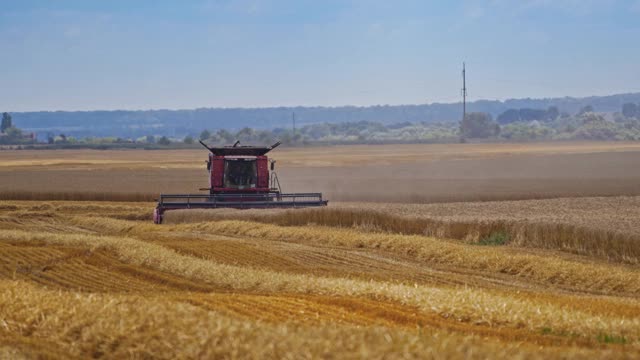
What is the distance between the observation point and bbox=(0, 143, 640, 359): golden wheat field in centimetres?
949

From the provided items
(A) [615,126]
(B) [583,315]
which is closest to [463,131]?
(A) [615,126]

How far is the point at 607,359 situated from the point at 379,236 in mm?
18860

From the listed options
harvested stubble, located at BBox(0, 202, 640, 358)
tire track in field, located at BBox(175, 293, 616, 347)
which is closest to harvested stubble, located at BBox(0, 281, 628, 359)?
harvested stubble, located at BBox(0, 202, 640, 358)

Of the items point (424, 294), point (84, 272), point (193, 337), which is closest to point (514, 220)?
point (84, 272)

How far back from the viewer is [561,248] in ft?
84.4

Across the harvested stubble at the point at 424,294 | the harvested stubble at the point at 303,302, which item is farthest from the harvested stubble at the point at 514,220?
the harvested stubble at the point at 424,294

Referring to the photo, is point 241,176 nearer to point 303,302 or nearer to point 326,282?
point 326,282

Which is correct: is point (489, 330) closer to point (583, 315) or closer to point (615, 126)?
point (583, 315)

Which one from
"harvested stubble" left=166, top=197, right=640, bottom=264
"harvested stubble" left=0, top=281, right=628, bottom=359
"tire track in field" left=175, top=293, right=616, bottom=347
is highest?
"harvested stubble" left=0, top=281, right=628, bottom=359

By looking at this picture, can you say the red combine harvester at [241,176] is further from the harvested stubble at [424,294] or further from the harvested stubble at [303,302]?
the harvested stubble at [424,294]

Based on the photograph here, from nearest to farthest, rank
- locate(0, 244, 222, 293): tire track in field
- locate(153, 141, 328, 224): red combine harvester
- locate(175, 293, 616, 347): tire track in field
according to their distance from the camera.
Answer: locate(175, 293, 616, 347): tire track in field < locate(0, 244, 222, 293): tire track in field < locate(153, 141, 328, 224): red combine harvester

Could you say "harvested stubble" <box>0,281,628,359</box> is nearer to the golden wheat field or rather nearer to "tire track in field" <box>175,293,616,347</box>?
the golden wheat field

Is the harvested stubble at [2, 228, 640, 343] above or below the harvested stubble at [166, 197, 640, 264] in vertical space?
above

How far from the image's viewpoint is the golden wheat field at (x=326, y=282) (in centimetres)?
949
